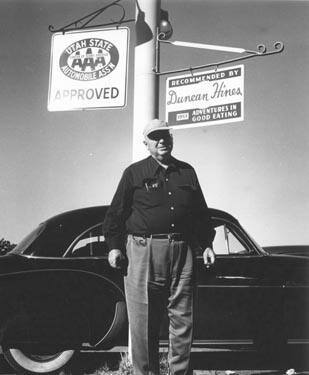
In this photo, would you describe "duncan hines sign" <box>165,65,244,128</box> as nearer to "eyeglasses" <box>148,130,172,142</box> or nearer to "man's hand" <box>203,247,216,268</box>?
"eyeglasses" <box>148,130,172,142</box>

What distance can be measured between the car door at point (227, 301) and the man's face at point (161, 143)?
1507 millimetres

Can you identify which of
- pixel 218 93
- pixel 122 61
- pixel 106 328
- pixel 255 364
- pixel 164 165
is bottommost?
pixel 255 364

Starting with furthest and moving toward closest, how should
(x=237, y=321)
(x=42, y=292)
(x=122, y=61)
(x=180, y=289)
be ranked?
1. (x=122, y=61)
2. (x=237, y=321)
3. (x=42, y=292)
4. (x=180, y=289)

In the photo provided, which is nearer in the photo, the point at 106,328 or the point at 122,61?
the point at 106,328

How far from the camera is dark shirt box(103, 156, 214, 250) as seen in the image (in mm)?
3723

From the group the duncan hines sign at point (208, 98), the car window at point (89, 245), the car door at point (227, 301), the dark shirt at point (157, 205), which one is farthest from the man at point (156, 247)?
the duncan hines sign at point (208, 98)

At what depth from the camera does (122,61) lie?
5.26m

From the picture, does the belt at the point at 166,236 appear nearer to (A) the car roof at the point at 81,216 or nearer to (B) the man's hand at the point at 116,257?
(B) the man's hand at the point at 116,257

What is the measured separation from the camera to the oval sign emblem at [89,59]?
527 centimetres

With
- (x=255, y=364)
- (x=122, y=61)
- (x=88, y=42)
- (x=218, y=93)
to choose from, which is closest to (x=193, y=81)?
(x=218, y=93)

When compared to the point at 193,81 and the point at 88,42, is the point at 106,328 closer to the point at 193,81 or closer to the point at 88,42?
the point at 193,81

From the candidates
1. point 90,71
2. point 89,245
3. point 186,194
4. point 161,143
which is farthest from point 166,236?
point 90,71

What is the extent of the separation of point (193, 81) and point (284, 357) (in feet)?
9.60

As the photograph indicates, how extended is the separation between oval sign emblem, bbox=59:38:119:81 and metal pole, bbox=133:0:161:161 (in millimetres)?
251
